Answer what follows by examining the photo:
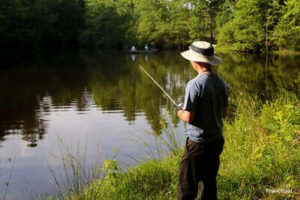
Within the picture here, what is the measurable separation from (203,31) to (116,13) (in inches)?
719

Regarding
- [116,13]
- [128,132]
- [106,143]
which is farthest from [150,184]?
[116,13]

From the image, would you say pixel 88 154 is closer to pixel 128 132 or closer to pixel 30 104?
pixel 128 132

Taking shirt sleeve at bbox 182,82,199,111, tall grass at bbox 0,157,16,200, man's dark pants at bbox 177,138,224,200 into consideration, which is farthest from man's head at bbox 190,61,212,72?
tall grass at bbox 0,157,16,200

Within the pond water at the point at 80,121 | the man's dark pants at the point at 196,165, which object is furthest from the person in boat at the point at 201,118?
the pond water at the point at 80,121

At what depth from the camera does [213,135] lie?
3.48m

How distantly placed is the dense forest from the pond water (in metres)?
22.4

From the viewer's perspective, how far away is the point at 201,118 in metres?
3.43

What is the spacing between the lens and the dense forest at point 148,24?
43969 mm

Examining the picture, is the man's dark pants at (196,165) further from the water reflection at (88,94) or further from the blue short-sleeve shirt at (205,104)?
the water reflection at (88,94)

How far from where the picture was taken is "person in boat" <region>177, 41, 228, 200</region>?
3.33m

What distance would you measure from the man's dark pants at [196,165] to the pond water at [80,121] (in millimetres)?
1806

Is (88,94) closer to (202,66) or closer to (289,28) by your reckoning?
(202,66)

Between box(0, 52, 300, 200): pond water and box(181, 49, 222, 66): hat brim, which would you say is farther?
box(0, 52, 300, 200): pond water

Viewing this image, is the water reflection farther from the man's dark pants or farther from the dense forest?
the dense forest
